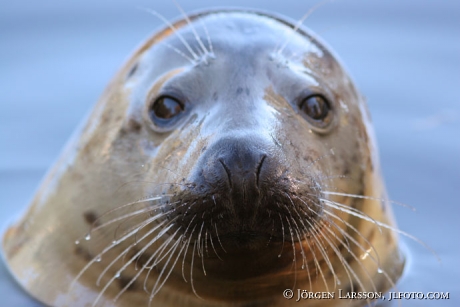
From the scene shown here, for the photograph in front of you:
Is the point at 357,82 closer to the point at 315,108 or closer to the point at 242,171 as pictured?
the point at 315,108

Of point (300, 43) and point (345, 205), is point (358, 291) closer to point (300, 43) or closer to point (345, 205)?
point (345, 205)

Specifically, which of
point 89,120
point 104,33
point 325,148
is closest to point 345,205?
point 325,148

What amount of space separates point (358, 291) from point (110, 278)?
1089 millimetres

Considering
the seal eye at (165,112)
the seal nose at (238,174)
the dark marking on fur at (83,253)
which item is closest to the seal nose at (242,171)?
the seal nose at (238,174)

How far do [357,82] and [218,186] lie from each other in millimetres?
4114

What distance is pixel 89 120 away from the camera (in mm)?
5410

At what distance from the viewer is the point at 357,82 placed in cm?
809

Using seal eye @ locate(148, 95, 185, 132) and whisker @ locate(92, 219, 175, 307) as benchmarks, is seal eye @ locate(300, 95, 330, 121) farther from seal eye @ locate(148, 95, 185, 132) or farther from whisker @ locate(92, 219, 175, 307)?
whisker @ locate(92, 219, 175, 307)

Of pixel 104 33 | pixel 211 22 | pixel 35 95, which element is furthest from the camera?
pixel 104 33

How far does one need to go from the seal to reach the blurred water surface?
1.85ft

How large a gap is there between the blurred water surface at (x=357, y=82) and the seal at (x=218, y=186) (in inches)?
22.3

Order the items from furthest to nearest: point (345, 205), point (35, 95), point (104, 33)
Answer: point (104, 33)
point (35, 95)
point (345, 205)

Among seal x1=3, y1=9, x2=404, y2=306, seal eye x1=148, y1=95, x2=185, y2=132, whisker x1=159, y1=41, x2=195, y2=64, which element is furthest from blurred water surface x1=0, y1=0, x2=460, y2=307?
whisker x1=159, y1=41, x2=195, y2=64

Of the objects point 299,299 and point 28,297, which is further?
point 28,297
